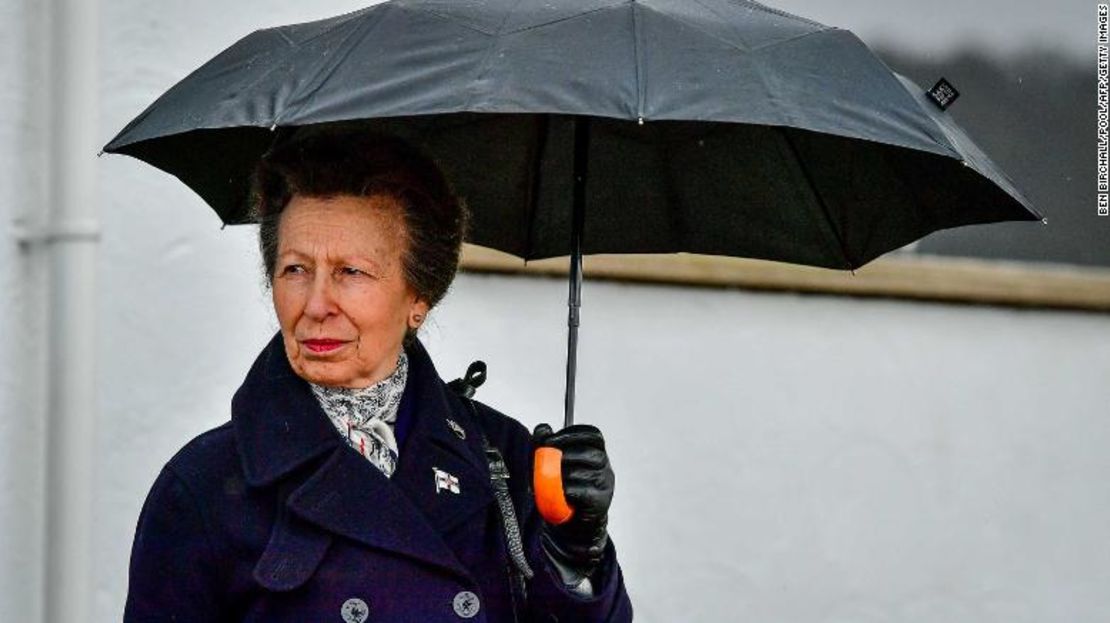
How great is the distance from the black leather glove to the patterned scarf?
0.26m

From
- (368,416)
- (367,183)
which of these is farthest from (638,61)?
(368,416)

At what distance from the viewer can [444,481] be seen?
3.37 metres

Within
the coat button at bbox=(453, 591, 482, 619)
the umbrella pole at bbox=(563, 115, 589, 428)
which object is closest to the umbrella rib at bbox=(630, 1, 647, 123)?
the umbrella pole at bbox=(563, 115, 589, 428)

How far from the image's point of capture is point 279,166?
338cm

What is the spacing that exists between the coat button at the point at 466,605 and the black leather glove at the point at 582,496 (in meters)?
0.17

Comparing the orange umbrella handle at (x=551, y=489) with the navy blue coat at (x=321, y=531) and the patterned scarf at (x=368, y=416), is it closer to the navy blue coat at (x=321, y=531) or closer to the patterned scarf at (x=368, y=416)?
the navy blue coat at (x=321, y=531)

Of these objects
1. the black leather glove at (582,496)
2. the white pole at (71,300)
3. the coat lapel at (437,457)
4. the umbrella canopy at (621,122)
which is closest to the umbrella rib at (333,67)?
the umbrella canopy at (621,122)

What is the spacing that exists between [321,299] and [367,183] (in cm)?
23

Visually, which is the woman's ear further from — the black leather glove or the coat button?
the coat button

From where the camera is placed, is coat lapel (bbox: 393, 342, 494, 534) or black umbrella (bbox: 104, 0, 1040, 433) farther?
coat lapel (bbox: 393, 342, 494, 534)

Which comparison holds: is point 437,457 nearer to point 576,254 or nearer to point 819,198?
point 576,254

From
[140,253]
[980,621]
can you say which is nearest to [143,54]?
[140,253]

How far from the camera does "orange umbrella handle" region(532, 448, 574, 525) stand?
10.7 ft

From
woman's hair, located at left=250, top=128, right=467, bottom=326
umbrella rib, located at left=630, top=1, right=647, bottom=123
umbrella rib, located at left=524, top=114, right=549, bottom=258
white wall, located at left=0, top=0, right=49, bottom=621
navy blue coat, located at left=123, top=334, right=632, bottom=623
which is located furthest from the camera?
white wall, located at left=0, top=0, right=49, bottom=621
